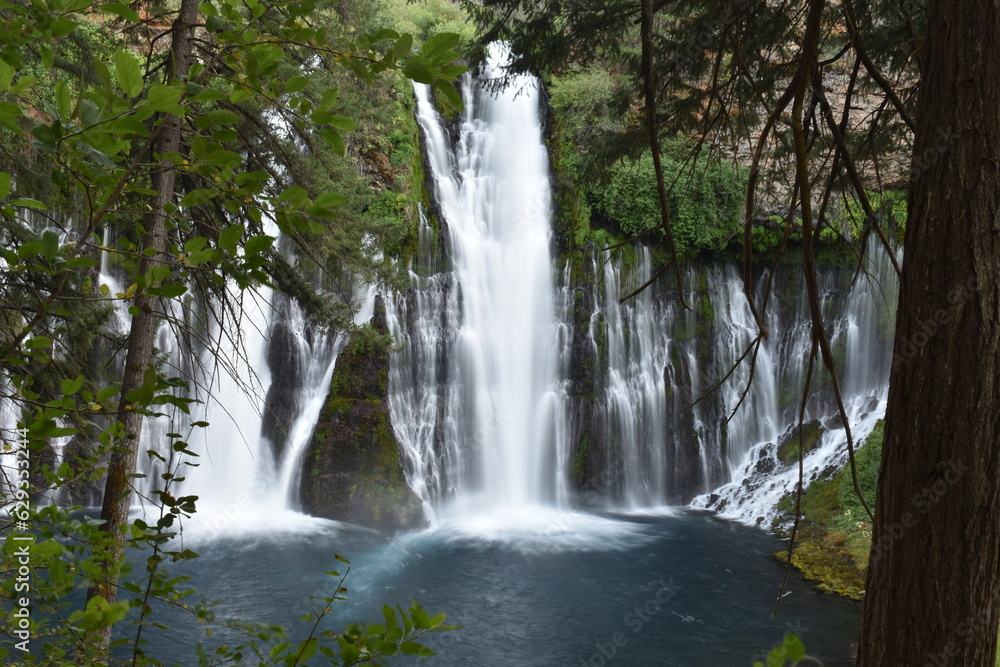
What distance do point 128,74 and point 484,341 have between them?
1338 cm

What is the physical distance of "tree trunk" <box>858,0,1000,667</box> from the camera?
192 centimetres

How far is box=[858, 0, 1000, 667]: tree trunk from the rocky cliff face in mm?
11060

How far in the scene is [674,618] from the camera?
347 inches

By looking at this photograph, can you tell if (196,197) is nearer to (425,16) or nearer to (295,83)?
(295,83)

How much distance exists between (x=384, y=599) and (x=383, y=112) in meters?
5.96

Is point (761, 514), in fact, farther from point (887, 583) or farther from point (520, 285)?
point (887, 583)

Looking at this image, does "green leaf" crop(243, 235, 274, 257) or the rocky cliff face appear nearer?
"green leaf" crop(243, 235, 274, 257)

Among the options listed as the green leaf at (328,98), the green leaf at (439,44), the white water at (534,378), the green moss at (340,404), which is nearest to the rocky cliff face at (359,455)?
the green moss at (340,404)

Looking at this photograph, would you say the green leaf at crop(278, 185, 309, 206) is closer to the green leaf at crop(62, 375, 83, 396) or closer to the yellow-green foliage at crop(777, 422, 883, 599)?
the green leaf at crop(62, 375, 83, 396)

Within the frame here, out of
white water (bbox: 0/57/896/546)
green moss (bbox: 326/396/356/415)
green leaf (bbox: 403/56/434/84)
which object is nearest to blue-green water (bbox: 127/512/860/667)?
white water (bbox: 0/57/896/546)

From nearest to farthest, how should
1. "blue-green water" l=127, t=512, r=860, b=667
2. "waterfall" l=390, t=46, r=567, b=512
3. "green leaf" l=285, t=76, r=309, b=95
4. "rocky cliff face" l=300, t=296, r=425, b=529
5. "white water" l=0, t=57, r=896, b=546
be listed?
"green leaf" l=285, t=76, r=309, b=95 < "blue-green water" l=127, t=512, r=860, b=667 < "rocky cliff face" l=300, t=296, r=425, b=529 < "white water" l=0, t=57, r=896, b=546 < "waterfall" l=390, t=46, r=567, b=512

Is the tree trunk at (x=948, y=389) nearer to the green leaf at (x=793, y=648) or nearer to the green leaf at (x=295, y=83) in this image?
the green leaf at (x=793, y=648)

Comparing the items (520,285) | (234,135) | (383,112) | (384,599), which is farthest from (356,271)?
(520,285)

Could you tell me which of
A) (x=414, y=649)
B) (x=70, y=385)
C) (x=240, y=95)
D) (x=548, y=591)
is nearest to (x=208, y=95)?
(x=240, y=95)
